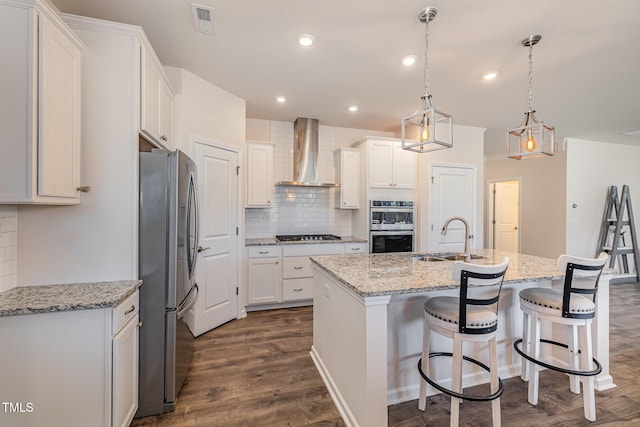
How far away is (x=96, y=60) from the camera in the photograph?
1713 millimetres

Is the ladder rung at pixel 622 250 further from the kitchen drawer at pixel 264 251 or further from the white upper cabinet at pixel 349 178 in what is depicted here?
the kitchen drawer at pixel 264 251

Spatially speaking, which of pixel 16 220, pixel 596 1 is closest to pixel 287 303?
pixel 16 220

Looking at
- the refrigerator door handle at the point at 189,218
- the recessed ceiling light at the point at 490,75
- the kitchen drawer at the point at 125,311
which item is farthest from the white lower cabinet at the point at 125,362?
the recessed ceiling light at the point at 490,75

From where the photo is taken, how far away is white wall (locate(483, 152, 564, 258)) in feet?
17.1

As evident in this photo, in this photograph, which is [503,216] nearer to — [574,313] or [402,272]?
[574,313]

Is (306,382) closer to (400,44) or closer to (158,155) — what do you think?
(158,155)

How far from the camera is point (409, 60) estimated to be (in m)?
2.49

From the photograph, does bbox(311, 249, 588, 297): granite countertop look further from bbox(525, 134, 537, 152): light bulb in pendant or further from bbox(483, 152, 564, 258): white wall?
bbox(483, 152, 564, 258): white wall

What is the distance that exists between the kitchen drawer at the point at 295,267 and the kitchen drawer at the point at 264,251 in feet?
0.48

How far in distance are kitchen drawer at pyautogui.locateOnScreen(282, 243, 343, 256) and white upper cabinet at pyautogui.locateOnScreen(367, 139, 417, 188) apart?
1.03m

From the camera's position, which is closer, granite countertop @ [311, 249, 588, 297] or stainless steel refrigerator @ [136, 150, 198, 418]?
granite countertop @ [311, 249, 588, 297]

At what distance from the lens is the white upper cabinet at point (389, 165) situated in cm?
405

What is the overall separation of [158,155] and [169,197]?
0.93ft

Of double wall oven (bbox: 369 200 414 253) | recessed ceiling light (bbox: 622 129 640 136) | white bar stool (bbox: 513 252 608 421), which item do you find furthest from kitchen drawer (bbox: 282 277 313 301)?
recessed ceiling light (bbox: 622 129 640 136)
